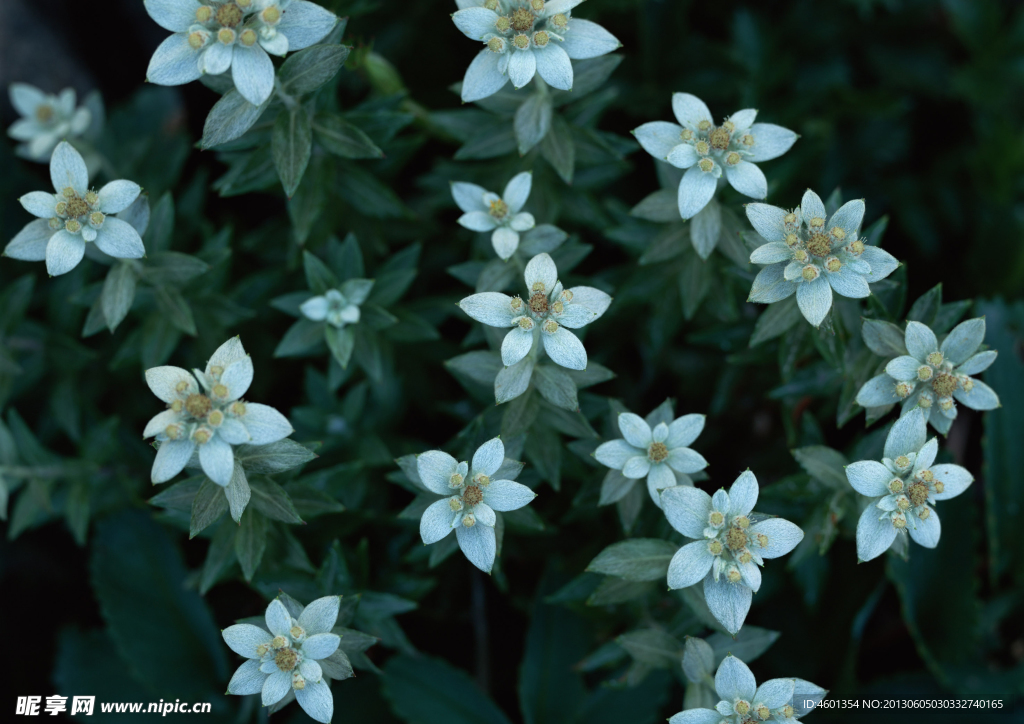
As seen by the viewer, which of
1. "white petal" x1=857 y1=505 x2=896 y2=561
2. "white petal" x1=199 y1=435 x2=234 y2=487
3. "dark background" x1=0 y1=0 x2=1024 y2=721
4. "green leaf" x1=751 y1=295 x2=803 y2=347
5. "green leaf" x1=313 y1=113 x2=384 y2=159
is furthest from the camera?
"dark background" x1=0 y1=0 x2=1024 y2=721

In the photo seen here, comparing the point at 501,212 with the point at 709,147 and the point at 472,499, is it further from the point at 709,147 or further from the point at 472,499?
the point at 472,499

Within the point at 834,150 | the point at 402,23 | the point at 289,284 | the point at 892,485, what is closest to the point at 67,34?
the point at 402,23

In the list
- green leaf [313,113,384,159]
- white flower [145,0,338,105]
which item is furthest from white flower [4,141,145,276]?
green leaf [313,113,384,159]

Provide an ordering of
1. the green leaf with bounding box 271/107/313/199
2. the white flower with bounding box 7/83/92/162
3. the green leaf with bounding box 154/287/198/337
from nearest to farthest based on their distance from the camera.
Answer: the green leaf with bounding box 271/107/313/199, the green leaf with bounding box 154/287/198/337, the white flower with bounding box 7/83/92/162

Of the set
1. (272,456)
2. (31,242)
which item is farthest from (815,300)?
(31,242)

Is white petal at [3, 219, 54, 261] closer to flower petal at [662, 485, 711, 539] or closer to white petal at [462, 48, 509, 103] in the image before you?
white petal at [462, 48, 509, 103]

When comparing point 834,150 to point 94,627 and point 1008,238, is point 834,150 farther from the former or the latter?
Result: point 94,627
